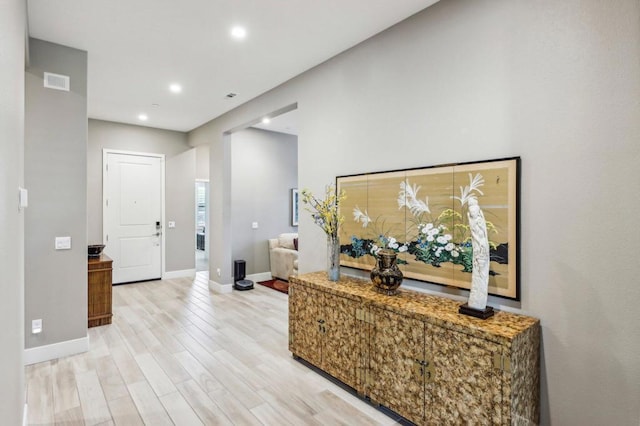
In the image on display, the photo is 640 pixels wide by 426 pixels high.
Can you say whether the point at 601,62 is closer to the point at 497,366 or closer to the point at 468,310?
the point at 468,310

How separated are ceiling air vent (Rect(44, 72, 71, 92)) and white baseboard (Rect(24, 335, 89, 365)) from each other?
2.52 metres

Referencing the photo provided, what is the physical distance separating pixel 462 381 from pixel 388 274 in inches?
34.0

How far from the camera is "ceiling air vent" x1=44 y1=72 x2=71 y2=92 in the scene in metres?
3.28

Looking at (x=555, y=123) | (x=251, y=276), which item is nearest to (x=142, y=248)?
(x=251, y=276)

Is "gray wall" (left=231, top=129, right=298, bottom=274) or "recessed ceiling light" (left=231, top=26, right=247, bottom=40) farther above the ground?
"recessed ceiling light" (left=231, top=26, right=247, bottom=40)

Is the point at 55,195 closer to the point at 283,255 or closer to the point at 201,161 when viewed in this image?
the point at 283,255

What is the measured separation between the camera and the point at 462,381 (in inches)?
77.2

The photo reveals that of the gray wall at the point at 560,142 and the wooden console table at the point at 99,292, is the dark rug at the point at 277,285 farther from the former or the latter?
the gray wall at the point at 560,142

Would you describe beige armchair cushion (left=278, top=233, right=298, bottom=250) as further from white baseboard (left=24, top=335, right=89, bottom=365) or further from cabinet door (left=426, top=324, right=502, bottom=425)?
→ cabinet door (left=426, top=324, right=502, bottom=425)

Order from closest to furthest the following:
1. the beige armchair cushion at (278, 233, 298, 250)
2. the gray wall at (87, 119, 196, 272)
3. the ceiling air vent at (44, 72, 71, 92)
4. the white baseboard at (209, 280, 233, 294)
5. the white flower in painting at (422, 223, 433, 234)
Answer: the white flower in painting at (422, 223, 433, 234)
the ceiling air vent at (44, 72, 71, 92)
the white baseboard at (209, 280, 233, 294)
the gray wall at (87, 119, 196, 272)
the beige armchair cushion at (278, 233, 298, 250)

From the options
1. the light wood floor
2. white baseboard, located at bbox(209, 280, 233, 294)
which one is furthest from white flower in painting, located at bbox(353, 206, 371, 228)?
white baseboard, located at bbox(209, 280, 233, 294)

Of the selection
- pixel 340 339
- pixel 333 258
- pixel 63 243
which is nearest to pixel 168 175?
pixel 63 243

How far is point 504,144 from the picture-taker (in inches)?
88.5

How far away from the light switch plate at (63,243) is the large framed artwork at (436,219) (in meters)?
2.74
